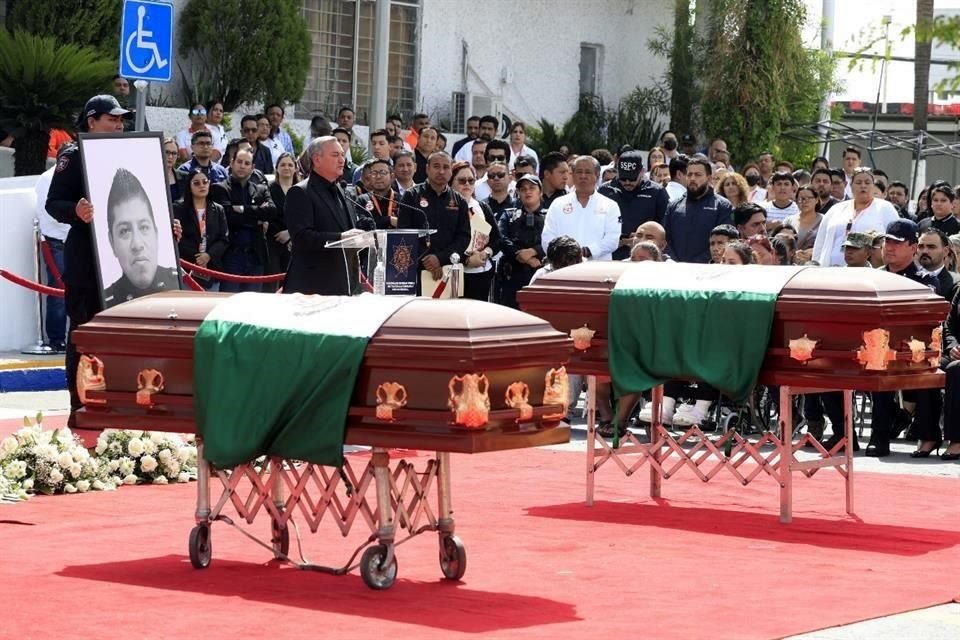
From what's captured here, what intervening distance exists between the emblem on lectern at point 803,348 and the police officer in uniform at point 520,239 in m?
6.91

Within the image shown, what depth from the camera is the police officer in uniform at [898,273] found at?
13.1 metres

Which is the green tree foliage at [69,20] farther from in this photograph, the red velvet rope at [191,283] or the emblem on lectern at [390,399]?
the emblem on lectern at [390,399]

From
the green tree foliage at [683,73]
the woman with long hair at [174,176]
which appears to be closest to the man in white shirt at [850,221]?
the woman with long hair at [174,176]

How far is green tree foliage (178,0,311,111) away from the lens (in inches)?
1007

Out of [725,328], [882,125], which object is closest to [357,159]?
[725,328]

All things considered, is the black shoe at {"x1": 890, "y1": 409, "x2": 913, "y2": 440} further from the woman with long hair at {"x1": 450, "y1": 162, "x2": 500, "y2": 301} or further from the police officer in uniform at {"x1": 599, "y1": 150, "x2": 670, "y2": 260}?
the woman with long hair at {"x1": 450, "y1": 162, "x2": 500, "y2": 301}

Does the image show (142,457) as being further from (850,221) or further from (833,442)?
(850,221)

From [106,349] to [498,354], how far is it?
1944mm

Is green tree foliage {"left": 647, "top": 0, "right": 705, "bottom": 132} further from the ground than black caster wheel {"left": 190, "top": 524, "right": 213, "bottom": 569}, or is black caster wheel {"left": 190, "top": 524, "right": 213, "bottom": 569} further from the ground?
green tree foliage {"left": 647, "top": 0, "right": 705, "bottom": 132}

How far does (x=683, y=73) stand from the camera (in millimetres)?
33219

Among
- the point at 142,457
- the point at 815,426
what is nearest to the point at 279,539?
the point at 142,457

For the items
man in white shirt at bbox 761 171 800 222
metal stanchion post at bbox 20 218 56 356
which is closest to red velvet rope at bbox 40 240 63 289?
metal stanchion post at bbox 20 218 56 356

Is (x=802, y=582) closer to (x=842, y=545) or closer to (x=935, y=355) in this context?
(x=842, y=545)

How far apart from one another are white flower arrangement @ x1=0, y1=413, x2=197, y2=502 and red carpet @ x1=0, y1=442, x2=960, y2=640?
195 mm
